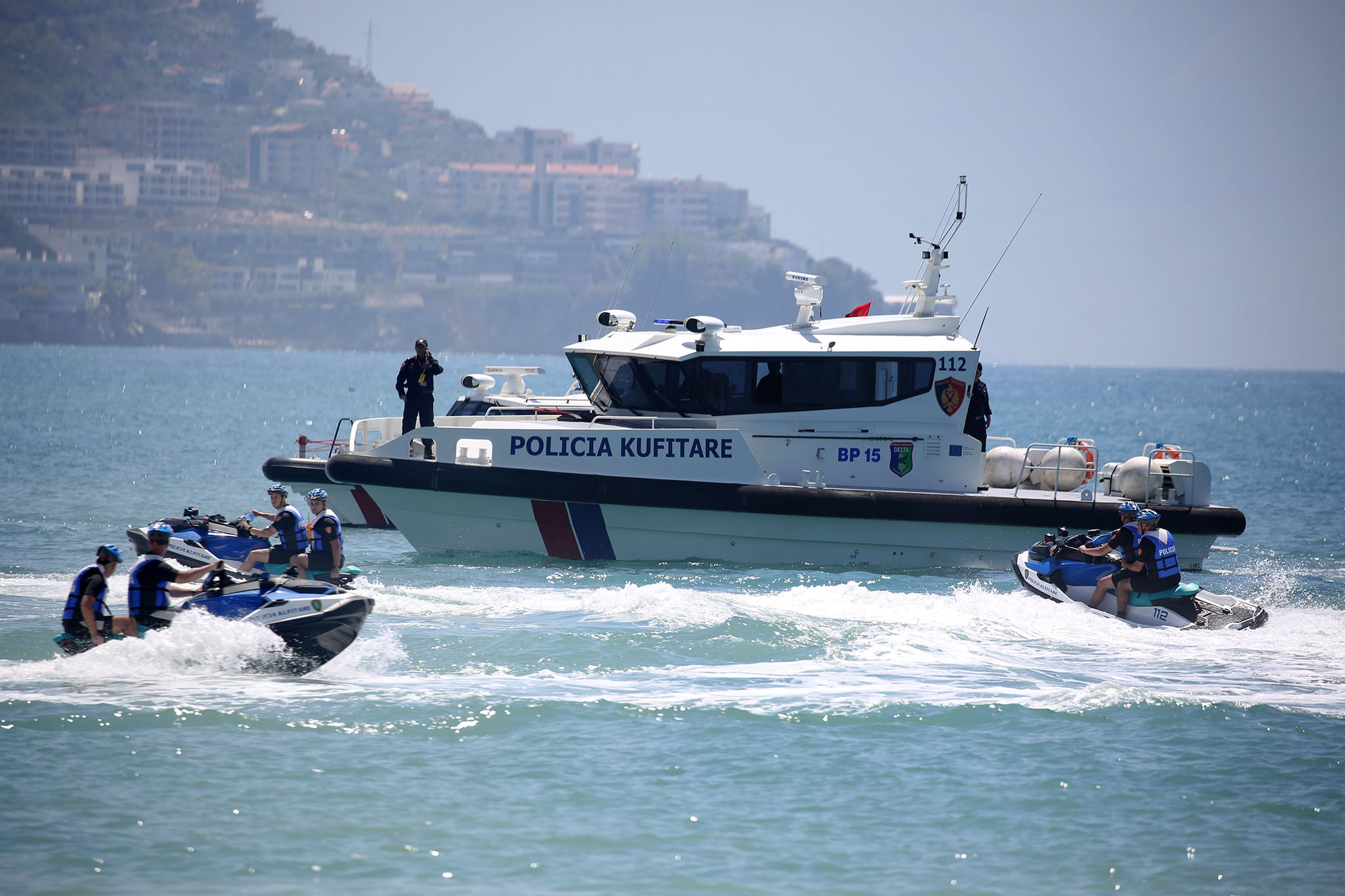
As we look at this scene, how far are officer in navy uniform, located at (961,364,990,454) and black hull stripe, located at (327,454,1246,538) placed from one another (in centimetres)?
99

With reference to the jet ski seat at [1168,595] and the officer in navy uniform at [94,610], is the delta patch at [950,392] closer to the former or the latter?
the jet ski seat at [1168,595]

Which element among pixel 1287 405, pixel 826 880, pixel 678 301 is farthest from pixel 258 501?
pixel 678 301

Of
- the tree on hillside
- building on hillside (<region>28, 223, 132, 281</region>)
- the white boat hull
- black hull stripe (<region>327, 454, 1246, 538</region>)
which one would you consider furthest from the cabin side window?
building on hillside (<region>28, 223, 132, 281</region>)

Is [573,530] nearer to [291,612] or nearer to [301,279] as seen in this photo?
[291,612]

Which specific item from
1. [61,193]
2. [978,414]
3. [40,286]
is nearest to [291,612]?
[978,414]

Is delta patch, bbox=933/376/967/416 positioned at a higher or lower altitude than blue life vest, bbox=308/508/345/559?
higher

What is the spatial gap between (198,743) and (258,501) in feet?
41.5

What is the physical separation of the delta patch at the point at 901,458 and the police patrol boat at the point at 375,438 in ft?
11.2

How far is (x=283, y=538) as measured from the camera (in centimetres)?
1102

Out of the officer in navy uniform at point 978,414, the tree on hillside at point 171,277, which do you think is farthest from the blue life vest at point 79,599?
the tree on hillside at point 171,277

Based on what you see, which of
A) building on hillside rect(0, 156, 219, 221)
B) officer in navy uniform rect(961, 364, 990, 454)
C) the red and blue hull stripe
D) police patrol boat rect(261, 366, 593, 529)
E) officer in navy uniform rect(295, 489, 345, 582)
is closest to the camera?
officer in navy uniform rect(295, 489, 345, 582)

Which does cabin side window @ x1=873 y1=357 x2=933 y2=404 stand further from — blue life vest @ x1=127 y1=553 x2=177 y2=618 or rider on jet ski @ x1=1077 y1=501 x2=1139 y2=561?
blue life vest @ x1=127 y1=553 x2=177 y2=618

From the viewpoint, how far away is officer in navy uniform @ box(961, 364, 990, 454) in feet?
45.7

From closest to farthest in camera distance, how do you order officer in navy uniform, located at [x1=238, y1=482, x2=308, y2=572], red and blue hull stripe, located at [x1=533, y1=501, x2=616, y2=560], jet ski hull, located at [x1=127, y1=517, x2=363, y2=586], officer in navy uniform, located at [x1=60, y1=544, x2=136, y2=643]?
officer in navy uniform, located at [x1=60, y1=544, x2=136, y2=643] < officer in navy uniform, located at [x1=238, y1=482, x2=308, y2=572] < jet ski hull, located at [x1=127, y1=517, x2=363, y2=586] < red and blue hull stripe, located at [x1=533, y1=501, x2=616, y2=560]
